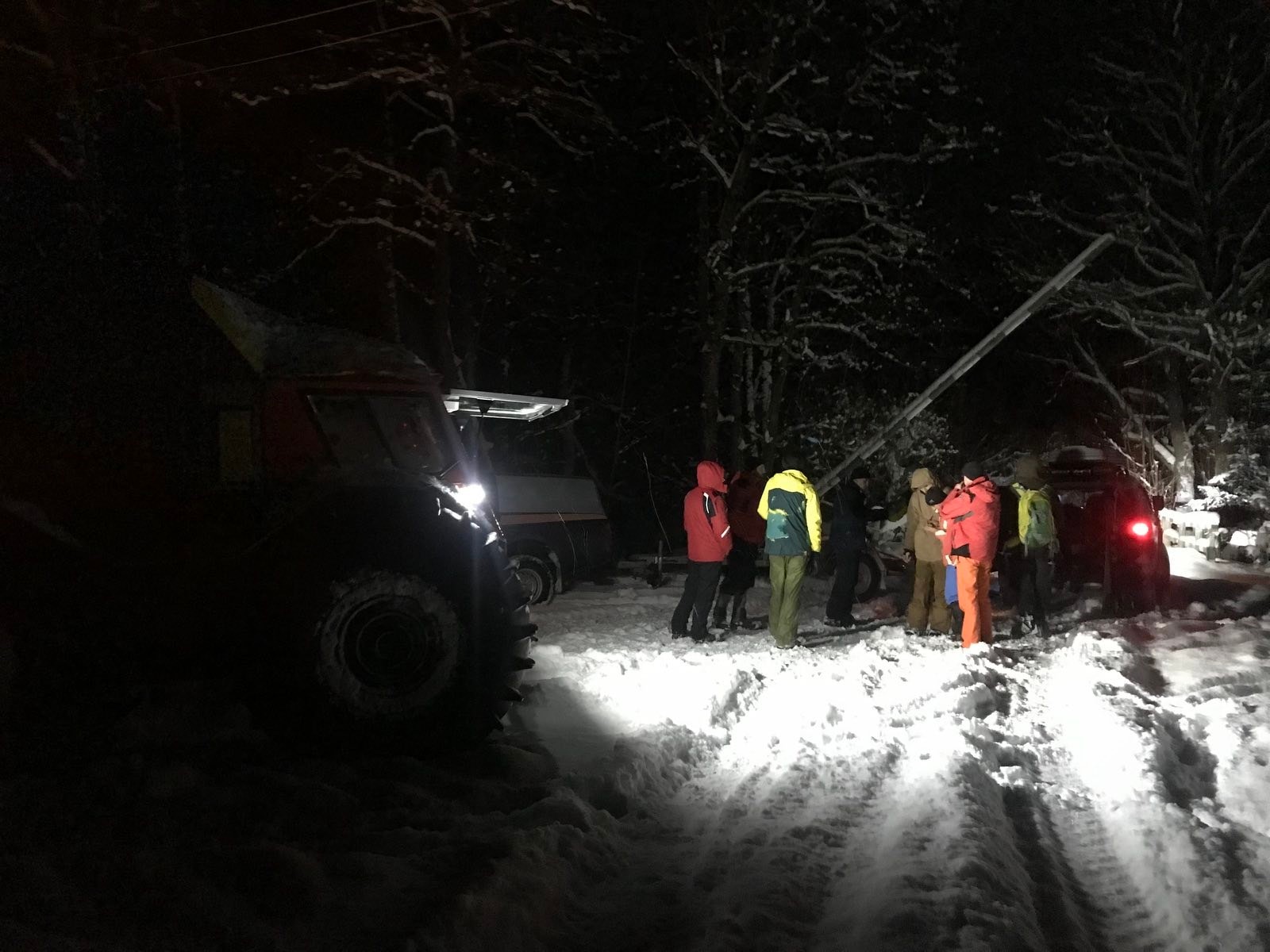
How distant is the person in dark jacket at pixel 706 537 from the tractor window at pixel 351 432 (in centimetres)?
389

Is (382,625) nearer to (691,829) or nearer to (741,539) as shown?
(691,829)

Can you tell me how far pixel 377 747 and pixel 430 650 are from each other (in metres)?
0.56

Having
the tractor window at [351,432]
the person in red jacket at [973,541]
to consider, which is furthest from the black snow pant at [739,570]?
the tractor window at [351,432]

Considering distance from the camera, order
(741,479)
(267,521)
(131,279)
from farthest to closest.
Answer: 1. (741,479)
2. (131,279)
3. (267,521)

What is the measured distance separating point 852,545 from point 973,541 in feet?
6.74

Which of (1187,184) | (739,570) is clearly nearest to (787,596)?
(739,570)

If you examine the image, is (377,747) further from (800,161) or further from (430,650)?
(800,161)

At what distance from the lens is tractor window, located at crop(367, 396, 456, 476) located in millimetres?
6133

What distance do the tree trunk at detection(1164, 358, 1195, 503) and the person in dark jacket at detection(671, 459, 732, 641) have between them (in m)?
17.6

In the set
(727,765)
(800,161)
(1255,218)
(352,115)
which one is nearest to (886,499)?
(800,161)

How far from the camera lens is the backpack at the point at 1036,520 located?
31.5 ft

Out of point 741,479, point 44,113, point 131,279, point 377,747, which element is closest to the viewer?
point 377,747

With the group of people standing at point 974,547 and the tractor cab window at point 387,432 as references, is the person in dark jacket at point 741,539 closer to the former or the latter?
the group of people standing at point 974,547

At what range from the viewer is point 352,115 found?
13.4m
